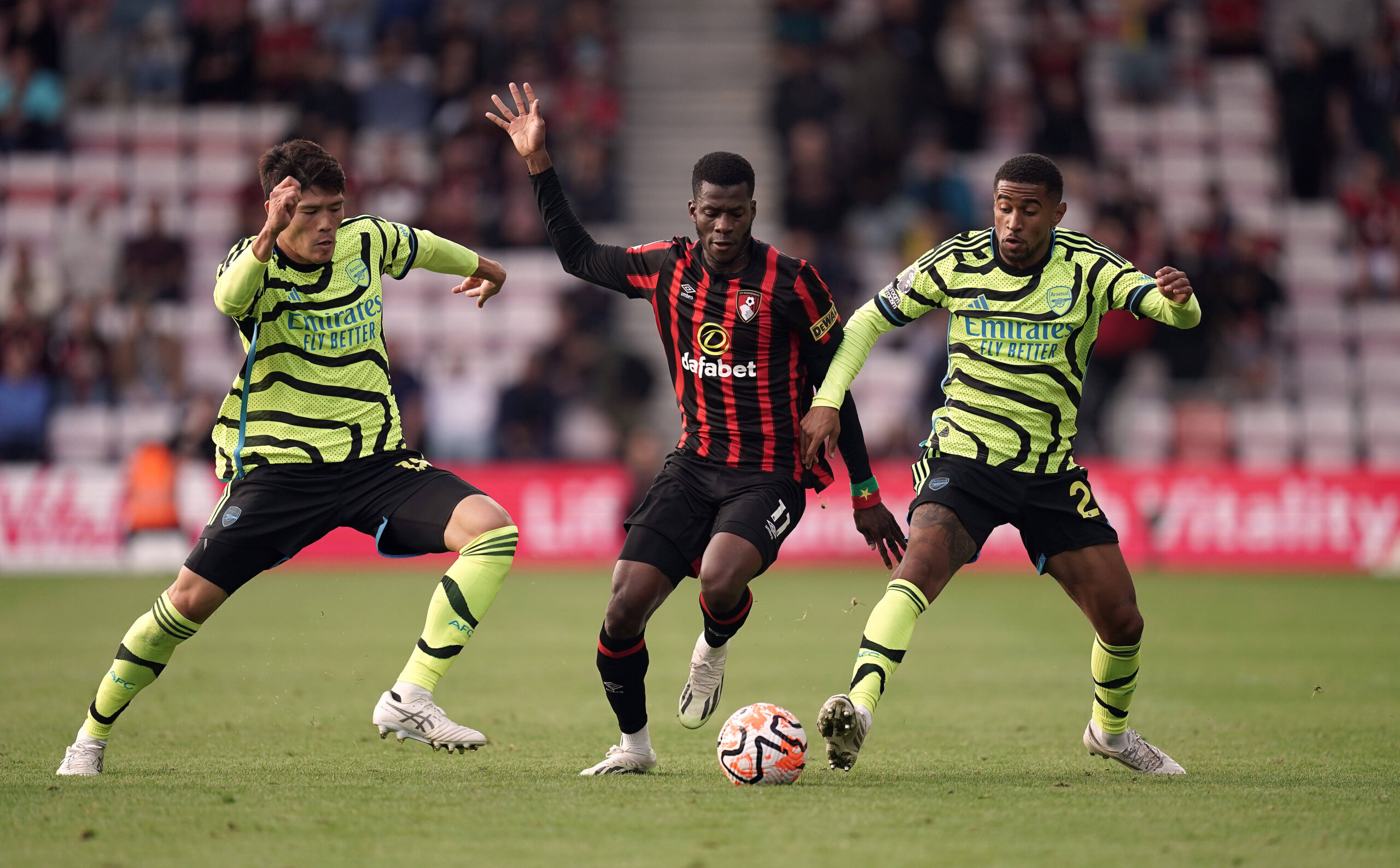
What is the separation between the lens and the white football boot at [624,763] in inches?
249

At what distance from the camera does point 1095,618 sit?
6422 millimetres

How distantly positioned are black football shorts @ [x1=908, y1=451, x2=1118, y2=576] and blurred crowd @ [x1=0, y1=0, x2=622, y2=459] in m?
10.7

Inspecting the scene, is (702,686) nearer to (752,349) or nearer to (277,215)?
(752,349)

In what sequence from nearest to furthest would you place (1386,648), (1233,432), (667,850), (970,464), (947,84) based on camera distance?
1. (667,850)
2. (970,464)
3. (1386,648)
4. (1233,432)
5. (947,84)

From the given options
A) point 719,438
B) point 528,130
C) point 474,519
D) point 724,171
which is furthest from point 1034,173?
point 474,519

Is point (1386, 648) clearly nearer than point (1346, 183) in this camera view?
Yes

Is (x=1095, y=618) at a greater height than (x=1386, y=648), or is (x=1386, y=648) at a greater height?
(x=1095, y=618)

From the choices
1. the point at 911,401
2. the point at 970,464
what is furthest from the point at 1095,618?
the point at 911,401

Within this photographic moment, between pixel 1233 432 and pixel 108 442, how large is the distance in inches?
474

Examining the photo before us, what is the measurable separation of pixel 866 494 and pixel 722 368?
794 mm

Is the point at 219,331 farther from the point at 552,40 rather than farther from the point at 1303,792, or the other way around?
the point at 1303,792

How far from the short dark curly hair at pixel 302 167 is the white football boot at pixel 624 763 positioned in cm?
251

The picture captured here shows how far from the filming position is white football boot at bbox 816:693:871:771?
555cm

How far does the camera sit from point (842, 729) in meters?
5.57
